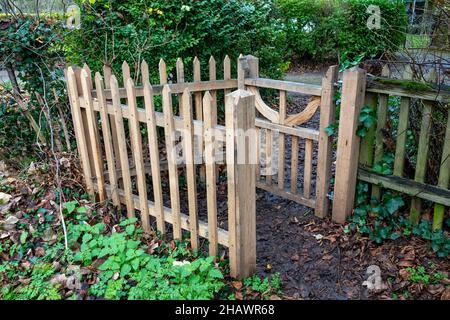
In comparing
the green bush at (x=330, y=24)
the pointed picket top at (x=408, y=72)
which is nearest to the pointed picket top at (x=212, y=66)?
the pointed picket top at (x=408, y=72)

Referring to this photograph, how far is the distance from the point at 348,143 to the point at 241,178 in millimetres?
1360

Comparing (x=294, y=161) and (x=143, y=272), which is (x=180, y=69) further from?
(x=143, y=272)

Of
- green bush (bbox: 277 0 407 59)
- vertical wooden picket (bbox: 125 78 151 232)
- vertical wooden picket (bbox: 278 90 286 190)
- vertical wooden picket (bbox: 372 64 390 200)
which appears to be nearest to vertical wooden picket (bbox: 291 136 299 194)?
vertical wooden picket (bbox: 278 90 286 190)

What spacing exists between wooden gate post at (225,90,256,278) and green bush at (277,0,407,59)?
412 inches

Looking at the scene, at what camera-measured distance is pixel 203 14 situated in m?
5.00

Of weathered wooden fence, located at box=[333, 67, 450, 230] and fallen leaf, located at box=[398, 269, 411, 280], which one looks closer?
fallen leaf, located at box=[398, 269, 411, 280]

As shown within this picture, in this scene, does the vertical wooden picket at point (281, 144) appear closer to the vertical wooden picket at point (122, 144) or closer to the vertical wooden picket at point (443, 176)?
the vertical wooden picket at point (443, 176)

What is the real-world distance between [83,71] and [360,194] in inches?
110

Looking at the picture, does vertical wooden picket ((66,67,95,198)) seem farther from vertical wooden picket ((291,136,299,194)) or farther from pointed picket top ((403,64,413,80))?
pointed picket top ((403,64,413,80))

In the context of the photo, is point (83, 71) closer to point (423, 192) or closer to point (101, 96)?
point (101, 96)

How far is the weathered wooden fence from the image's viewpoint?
321 cm

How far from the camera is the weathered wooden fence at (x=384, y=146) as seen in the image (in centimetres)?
321

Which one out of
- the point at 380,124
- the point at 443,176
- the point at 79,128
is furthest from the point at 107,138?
the point at 443,176

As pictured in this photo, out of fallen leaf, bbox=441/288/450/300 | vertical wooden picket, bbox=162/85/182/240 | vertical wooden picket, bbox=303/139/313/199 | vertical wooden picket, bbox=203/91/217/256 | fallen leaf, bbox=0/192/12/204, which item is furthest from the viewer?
vertical wooden picket, bbox=303/139/313/199
